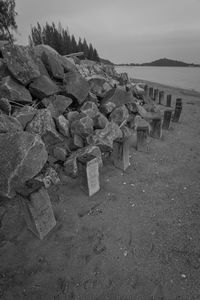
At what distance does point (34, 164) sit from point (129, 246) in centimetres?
224

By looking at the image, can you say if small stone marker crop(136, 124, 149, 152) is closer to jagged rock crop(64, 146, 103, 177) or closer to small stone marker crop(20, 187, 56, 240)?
jagged rock crop(64, 146, 103, 177)

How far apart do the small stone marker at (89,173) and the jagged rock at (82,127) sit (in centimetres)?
130

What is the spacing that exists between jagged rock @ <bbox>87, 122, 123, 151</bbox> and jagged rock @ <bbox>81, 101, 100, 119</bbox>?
0.65m

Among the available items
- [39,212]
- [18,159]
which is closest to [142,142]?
[18,159]

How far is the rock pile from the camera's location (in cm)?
355

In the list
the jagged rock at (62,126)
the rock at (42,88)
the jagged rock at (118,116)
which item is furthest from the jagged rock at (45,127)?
the jagged rock at (118,116)

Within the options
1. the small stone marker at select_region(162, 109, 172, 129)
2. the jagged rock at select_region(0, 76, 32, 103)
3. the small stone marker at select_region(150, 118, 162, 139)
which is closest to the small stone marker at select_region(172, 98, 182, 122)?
the small stone marker at select_region(162, 109, 172, 129)

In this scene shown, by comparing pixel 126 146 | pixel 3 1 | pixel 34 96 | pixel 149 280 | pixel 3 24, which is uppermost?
pixel 3 1

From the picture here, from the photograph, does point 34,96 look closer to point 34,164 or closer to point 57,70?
point 57,70

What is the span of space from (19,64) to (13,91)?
840mm

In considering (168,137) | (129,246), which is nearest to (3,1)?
(168,137)

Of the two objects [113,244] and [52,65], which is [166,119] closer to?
[52,65]

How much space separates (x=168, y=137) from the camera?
6.59 metres

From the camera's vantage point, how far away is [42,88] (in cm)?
545
